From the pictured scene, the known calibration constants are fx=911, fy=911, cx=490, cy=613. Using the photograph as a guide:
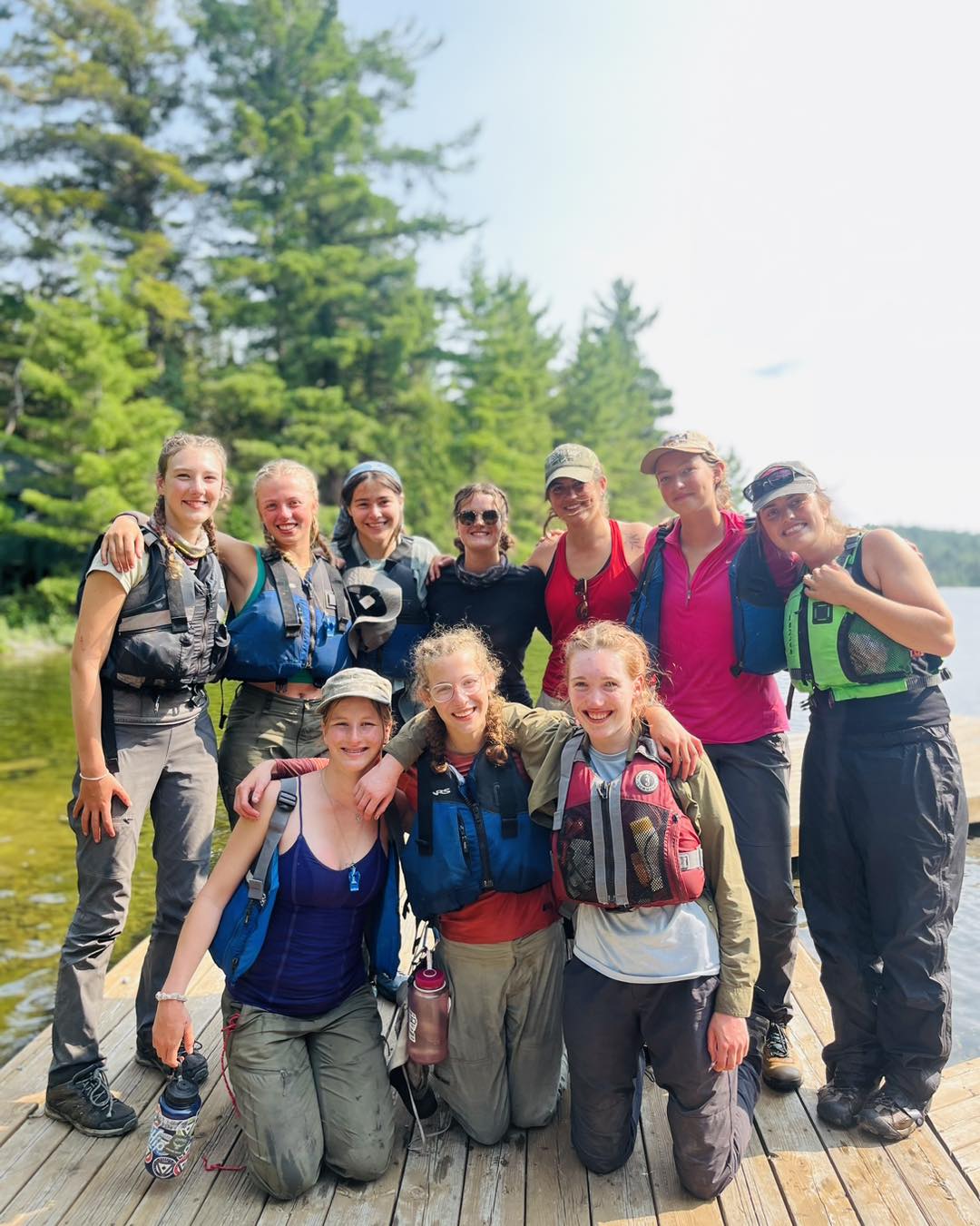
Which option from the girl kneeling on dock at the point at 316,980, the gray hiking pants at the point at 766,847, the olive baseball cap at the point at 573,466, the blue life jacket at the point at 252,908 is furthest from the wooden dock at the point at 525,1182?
the olive baseball cap at the point at 573,466

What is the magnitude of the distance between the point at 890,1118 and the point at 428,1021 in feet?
5.62

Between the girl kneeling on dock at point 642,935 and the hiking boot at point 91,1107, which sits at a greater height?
the girl kneeling on dock at point 642,935

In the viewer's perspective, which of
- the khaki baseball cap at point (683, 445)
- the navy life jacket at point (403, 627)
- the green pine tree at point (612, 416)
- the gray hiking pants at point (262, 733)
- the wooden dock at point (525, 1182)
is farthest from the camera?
the green pine tree at point (612, 416)

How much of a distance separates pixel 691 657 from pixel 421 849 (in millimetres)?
1371

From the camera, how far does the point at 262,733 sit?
156 inches

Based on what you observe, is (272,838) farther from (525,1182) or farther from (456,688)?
(525,1182)

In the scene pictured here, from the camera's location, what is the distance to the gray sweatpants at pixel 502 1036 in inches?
133

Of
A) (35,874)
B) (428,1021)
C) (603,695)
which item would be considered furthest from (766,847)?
(35,874)

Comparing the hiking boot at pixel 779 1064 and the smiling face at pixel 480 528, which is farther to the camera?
the smiling face at pixel 480 528

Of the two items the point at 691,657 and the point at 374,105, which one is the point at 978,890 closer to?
the point at 691,657

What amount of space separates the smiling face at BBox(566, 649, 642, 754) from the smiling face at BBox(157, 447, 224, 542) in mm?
1627

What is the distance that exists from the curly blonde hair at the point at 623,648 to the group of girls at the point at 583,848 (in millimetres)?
13

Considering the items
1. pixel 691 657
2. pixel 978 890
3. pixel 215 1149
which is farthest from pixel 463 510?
pixel 978 890

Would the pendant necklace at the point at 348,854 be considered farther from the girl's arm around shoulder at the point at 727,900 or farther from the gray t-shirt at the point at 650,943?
the girl's arm around shoulder at the point at 727,900
